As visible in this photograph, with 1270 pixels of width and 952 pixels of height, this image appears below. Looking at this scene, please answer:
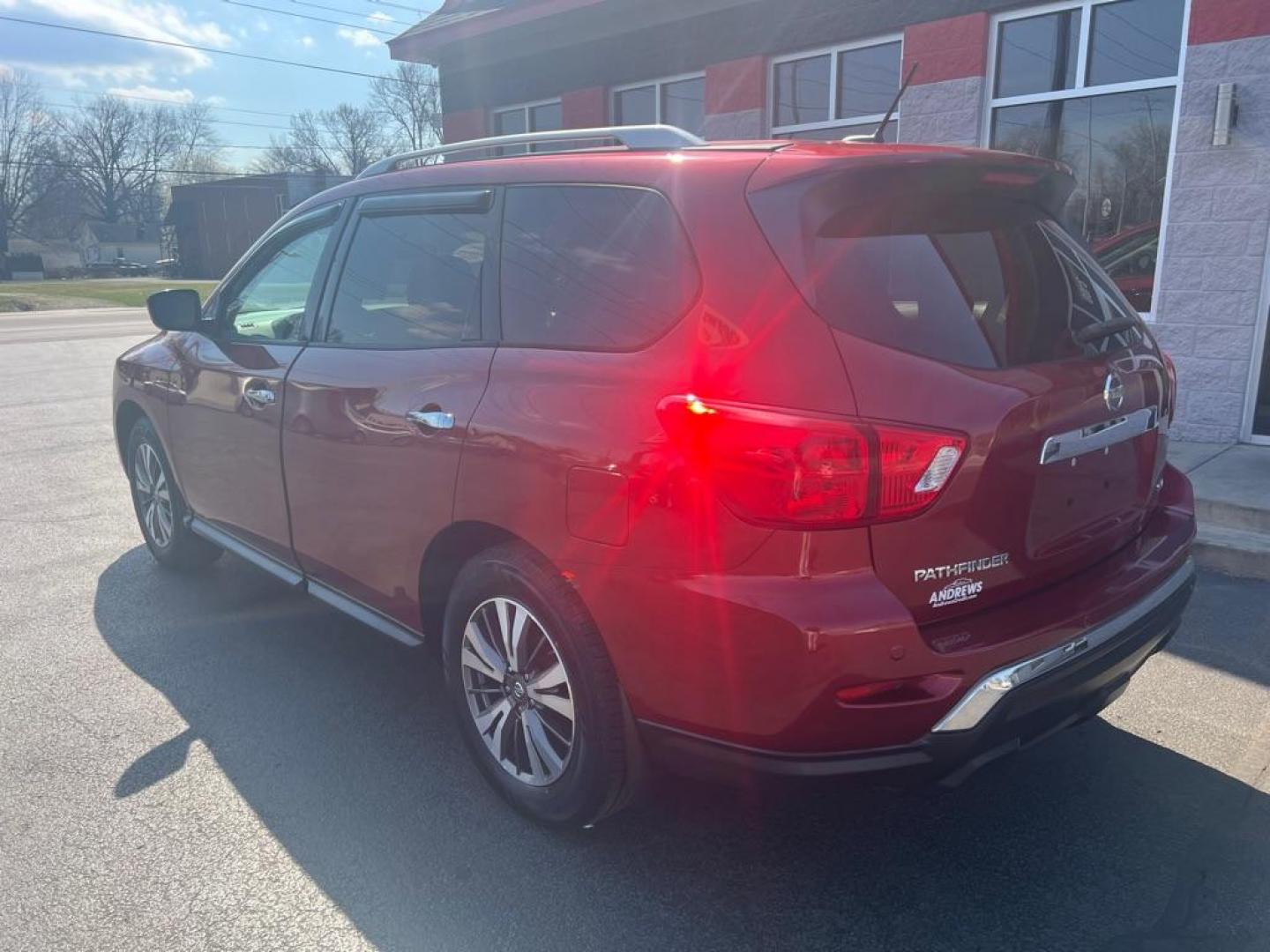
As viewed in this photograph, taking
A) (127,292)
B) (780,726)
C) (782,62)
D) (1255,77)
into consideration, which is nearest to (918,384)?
(780,726)

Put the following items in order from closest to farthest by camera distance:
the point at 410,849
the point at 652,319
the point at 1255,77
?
the point at 652,319
the point at 410,849
the point at 1255,77

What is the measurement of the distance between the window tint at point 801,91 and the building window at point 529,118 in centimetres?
305

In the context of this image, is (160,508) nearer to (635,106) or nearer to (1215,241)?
(1215,241)

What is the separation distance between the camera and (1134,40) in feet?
23.7

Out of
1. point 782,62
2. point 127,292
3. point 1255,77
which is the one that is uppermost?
point 782,62

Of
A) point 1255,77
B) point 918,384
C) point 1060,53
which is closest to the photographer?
point 918,384

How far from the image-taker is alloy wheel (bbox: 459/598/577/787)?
2.79 metres

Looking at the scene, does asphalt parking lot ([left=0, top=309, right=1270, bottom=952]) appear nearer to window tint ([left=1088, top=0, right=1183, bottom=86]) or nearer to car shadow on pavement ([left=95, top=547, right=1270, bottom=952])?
car shadow on pavement ([left=95, top=547, right=1270, bottom=952])

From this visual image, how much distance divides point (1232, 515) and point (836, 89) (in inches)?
220

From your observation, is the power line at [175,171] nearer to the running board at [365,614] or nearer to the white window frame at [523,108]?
the white window frame at [523,108]

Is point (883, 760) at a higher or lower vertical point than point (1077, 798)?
higher

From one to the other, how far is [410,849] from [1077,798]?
78.6 inches

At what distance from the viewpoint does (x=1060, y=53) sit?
299 inches

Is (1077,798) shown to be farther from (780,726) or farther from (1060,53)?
(1060,53)
